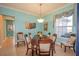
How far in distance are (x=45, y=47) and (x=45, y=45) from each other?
4 cm

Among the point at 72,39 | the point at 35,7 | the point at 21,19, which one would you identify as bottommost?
the point at 72,39

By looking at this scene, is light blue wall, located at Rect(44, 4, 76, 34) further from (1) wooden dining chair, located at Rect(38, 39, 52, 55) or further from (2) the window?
(1) wooden dining chair, located at Rect(38, 39, 52, 55)

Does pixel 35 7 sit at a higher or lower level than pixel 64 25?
higher

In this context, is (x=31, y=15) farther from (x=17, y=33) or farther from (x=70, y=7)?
(x=70, y=7)

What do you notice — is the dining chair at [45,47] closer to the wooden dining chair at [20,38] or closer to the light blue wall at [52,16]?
the light blue wall at [52,16]

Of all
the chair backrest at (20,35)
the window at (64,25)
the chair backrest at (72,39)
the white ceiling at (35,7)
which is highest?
the white ceiling at (35,7)

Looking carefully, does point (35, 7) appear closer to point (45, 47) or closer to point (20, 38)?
point (20, 38)

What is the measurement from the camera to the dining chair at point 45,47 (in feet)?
7.64

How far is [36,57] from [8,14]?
3.01ft

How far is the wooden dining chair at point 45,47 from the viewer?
2329 millimetres

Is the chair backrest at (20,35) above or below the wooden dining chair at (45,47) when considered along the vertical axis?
above

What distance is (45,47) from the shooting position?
2352 millimetres

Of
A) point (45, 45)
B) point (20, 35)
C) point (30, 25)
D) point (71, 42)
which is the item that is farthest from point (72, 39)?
point (20, 35)

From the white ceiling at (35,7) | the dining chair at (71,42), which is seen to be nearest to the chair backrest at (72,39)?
the dining chair at (71,42)
